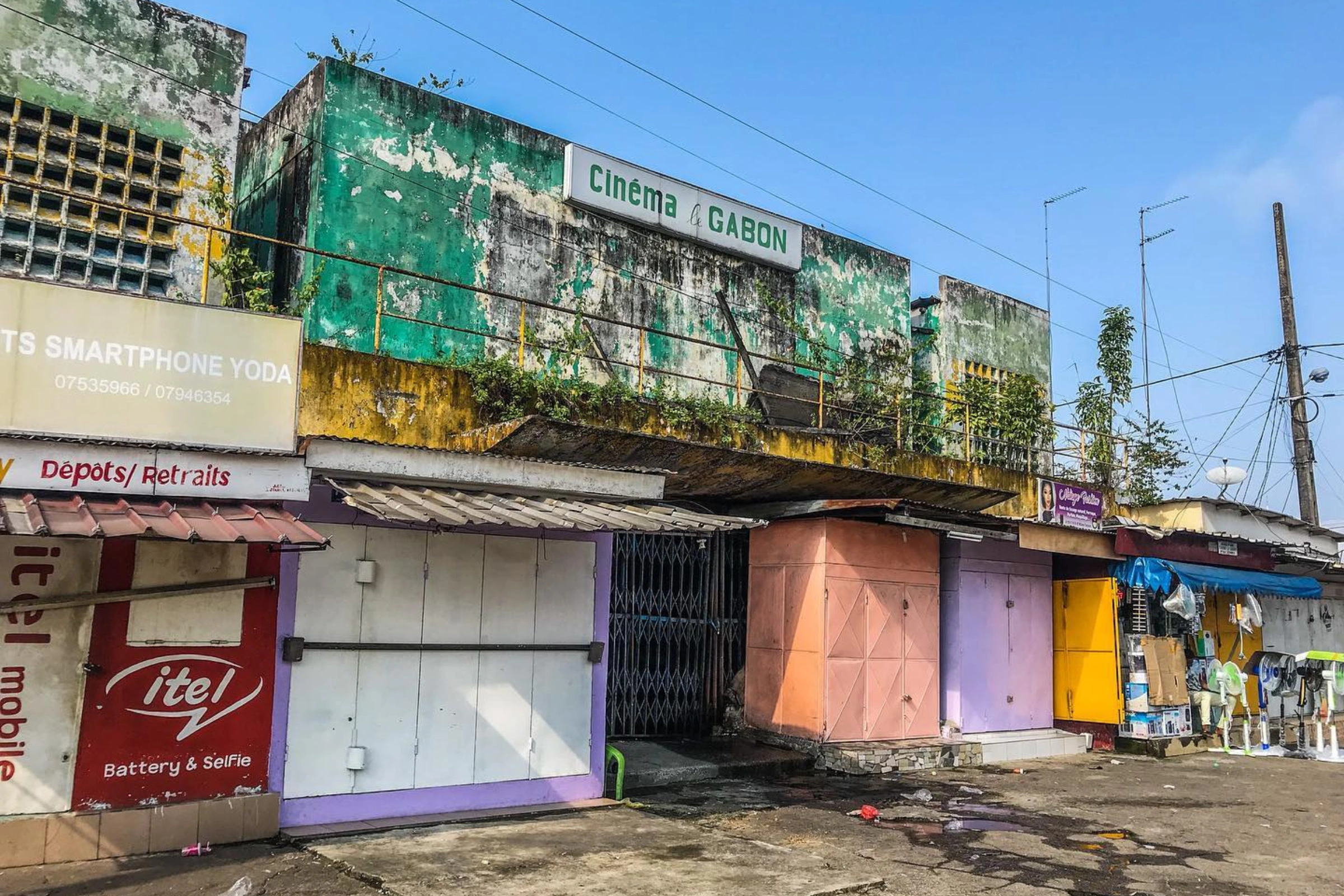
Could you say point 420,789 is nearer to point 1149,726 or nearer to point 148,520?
point 148,520

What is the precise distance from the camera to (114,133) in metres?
10.9

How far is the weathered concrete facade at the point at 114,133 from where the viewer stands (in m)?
10.4

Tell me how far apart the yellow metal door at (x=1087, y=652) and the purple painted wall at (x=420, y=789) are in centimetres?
913

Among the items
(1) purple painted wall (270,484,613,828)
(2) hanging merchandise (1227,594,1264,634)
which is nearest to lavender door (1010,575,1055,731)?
(2) hanging merchandise (1227,594,1264,634)

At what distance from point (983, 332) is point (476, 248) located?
37.3 feet

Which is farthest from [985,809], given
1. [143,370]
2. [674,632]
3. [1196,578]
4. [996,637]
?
[143,370]

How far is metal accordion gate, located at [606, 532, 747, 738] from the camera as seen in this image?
41.0ft

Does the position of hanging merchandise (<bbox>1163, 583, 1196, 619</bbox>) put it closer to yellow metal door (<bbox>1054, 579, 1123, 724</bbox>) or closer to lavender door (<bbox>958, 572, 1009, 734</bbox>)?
yellow metal door (<bbox>1054, 579, 1123, 724</bbox>)

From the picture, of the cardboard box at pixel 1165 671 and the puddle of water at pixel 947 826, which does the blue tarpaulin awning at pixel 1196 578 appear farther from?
the puddle of water at pixel 947 826

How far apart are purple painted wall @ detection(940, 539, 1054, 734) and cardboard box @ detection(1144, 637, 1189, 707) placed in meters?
1.46

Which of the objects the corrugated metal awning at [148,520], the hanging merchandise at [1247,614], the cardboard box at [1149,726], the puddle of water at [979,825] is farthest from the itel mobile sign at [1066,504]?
the corrugated metal awning at [148,520]

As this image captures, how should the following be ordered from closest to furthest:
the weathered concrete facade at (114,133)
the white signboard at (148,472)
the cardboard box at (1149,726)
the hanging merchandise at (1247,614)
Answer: the white signboard at (148,472) → the weathered concrete facade at (114,133) → the cardboard box at (1149,726) → the hanging merchandise at (1247,614)

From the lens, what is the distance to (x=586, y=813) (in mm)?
9359

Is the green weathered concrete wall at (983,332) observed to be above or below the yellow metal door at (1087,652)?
above
